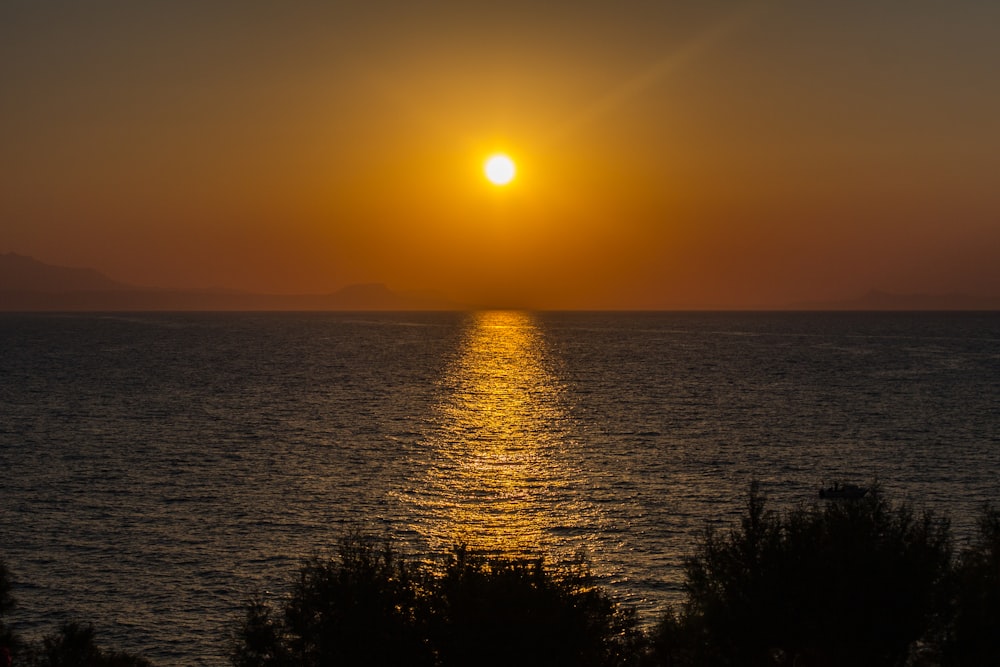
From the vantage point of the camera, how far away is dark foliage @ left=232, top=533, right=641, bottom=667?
1187 inches

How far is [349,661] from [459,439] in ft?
274

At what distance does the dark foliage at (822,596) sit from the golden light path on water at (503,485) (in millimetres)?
19710

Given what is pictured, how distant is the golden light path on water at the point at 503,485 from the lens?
65688 mm

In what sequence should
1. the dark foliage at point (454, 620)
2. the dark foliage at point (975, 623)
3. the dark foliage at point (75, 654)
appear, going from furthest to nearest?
the dark foliage at point (75, 654) → the dark foliage at point (975, 623) → the dark foliage at point (454, 620)

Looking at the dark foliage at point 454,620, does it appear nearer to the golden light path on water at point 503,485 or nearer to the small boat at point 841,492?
the golden light path on water at point 503,485

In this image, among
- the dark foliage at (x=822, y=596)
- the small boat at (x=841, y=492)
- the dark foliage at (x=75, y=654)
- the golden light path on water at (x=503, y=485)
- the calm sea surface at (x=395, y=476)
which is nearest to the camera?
the dark foliage at (x=822, y=596)

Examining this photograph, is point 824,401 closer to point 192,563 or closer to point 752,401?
point 752,401

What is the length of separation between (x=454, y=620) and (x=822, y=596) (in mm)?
12806

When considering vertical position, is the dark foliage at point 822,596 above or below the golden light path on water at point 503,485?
above

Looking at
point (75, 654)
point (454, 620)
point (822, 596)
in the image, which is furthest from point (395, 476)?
point (822, 596)

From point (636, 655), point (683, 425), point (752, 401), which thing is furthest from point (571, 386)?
point (636, 655)

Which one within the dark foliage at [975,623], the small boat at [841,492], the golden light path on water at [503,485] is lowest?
the golden light path on water at [503,485]

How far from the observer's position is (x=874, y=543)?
110ft

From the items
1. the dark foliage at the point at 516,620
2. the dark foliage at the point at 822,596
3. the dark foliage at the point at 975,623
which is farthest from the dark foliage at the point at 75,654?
the dark foliage at the point at 975,623
